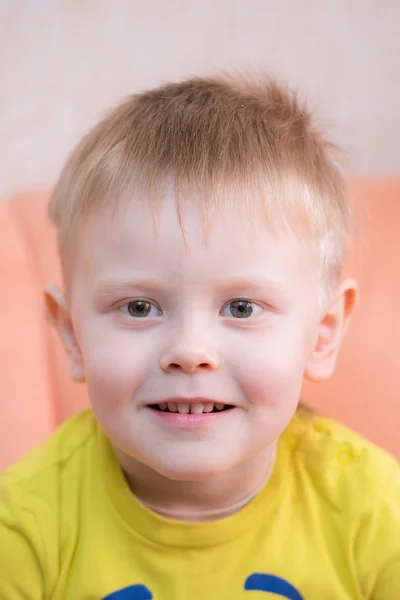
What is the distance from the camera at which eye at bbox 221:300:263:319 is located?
780 mm

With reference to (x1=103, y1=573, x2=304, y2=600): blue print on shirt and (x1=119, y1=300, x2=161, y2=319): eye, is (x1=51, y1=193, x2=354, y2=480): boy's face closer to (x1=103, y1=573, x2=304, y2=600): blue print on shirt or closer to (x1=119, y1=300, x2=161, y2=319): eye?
(x1=119, y1=300, x2=161, y2=319): eye

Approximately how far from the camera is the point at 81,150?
91 cm

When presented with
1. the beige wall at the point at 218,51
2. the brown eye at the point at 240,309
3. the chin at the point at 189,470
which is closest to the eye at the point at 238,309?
the brown eye at the point at 240,309

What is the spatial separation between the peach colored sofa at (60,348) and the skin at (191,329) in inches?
19.3

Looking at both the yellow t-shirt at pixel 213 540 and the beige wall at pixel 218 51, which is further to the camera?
the beige wall at pixel 218 51

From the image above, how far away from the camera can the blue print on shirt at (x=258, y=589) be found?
868 mm

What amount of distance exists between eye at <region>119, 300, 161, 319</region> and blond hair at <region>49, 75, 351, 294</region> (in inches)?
3.6

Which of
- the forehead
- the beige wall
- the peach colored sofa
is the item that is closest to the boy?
the forehead

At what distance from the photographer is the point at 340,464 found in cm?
93

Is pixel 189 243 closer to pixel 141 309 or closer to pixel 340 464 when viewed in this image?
pixel 141 309

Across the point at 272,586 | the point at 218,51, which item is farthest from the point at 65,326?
the point at 218,51

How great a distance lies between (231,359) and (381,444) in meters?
0.59

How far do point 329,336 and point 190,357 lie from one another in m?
0.25

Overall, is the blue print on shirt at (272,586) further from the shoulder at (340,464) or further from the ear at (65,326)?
the ear at (65,326)
